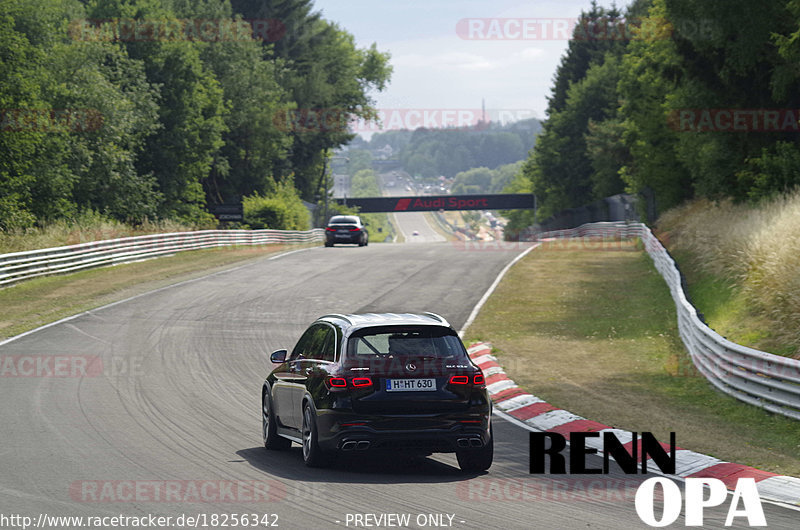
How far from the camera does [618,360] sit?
62.1ft

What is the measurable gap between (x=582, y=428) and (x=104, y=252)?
26.8 meters

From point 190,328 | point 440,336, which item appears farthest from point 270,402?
point 190,328

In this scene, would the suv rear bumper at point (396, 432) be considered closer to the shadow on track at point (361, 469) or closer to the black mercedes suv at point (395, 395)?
the black mercedes suv at point (395, 395)

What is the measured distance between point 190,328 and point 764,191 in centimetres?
2011

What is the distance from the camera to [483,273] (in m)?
35.5

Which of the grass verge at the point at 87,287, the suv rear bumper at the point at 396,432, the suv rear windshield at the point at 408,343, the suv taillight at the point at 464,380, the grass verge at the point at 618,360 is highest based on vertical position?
the suv rear windshield at the point at 408,343

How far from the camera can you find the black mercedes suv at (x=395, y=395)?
9344 mm
